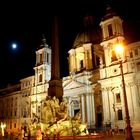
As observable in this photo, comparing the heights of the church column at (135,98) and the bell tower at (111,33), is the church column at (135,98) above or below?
below

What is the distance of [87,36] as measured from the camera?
45.3m

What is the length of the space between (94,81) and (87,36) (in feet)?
36.1

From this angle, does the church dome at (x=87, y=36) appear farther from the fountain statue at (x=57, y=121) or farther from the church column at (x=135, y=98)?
the fountain statue at (x=57, y=121)

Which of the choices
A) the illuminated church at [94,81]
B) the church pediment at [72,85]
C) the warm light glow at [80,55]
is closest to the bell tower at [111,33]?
the illuminated church at [94,81]

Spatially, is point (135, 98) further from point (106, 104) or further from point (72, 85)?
point (72, 85)

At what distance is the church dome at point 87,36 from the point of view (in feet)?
146

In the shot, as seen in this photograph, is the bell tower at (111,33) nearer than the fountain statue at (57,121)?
No

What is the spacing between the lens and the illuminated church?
33281 mm

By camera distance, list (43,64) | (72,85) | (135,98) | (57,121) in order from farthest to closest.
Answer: (43,64) → (72,85) → (135,98) → (57,121)

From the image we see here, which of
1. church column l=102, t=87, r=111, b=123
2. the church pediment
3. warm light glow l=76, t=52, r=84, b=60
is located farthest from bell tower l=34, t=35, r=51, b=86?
church column l=102, t=87, r=111, b=123

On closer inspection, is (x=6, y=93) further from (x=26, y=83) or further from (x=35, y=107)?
(x=35, y=107)

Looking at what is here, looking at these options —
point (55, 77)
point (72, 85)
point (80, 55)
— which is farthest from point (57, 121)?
point (80, 55)

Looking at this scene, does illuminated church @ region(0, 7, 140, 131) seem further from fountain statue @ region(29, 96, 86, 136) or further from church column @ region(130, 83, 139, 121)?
fountain statue @ region(29, 96, 86, 136)

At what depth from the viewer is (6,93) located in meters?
58.8
